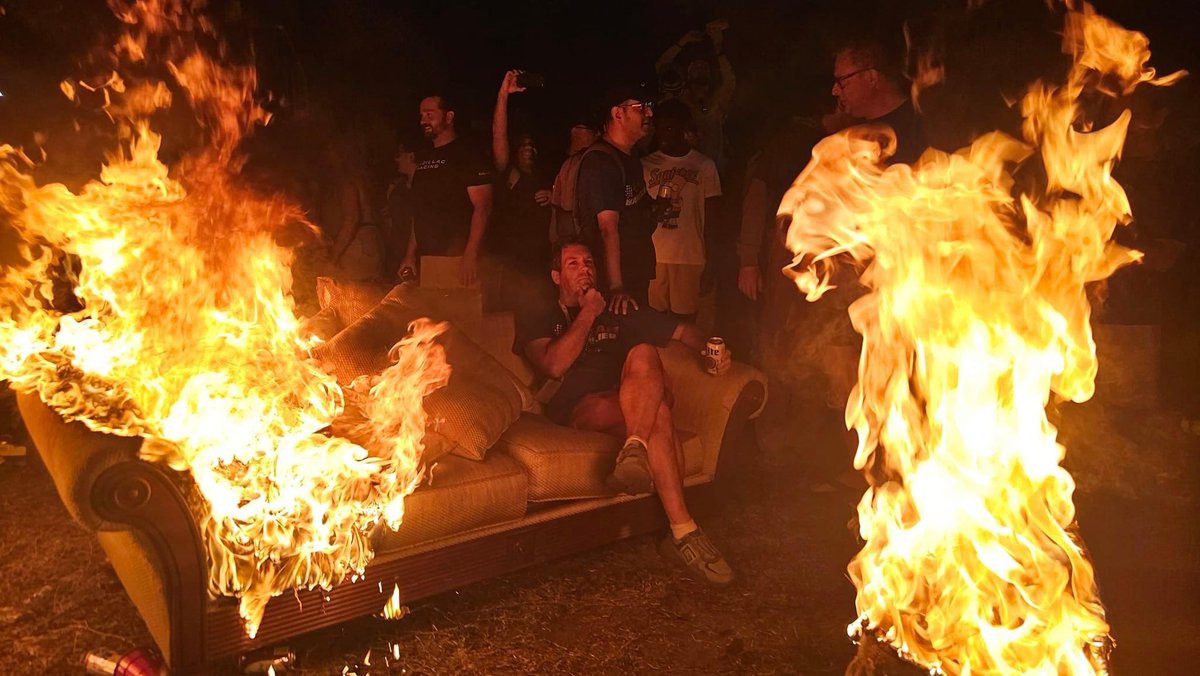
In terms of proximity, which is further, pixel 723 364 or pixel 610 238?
pixel 610 238

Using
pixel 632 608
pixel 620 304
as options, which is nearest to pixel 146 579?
pixel 632 608

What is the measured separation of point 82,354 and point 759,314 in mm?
4336

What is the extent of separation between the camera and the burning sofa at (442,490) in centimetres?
243

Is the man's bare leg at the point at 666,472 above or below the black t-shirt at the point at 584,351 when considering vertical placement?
below

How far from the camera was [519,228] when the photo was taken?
17.2 ft

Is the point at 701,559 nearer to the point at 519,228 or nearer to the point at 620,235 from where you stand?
the point at 620,235

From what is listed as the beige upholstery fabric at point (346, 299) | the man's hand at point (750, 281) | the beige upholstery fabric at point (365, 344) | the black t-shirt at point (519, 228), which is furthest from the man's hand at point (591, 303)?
the man's hand at point (750, 281)

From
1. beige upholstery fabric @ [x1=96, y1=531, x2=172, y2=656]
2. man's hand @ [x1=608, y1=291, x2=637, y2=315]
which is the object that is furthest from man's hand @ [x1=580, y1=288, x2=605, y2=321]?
beige upholstery fabric @ [x1=96, y1=531, x2=172, y2=656]

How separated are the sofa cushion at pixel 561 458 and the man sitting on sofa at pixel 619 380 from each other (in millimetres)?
97

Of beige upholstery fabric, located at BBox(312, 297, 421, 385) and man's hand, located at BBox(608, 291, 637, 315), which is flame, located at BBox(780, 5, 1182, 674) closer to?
man's hand, located at BBox(608, 291, 637, 315)

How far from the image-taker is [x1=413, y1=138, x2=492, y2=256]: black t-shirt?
5.16 meters

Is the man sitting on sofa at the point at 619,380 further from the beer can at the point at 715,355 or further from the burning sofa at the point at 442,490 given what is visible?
the beer can at the point at 715,355

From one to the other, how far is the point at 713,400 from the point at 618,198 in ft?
4.83

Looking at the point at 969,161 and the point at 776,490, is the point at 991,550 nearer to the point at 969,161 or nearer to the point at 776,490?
the point at 969,161
